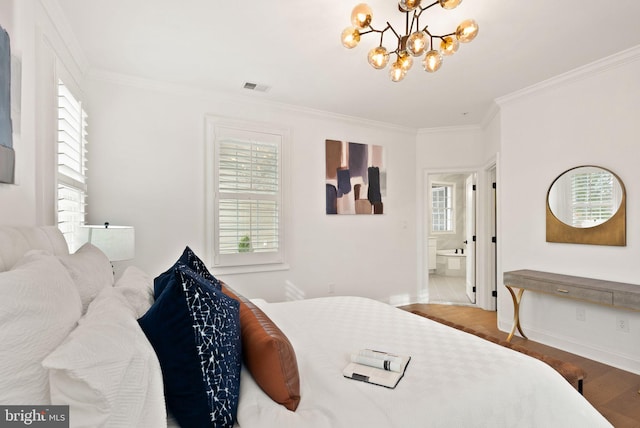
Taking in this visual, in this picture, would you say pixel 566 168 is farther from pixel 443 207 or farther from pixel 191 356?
pixel 443 207

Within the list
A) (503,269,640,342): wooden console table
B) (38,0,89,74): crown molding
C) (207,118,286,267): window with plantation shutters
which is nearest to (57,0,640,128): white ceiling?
(38,0,89,74): crown molding

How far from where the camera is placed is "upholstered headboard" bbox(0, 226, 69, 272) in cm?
122

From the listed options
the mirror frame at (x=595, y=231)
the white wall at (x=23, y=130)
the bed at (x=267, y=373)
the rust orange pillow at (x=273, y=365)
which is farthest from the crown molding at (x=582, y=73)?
the white wall at (x=23, y=130)

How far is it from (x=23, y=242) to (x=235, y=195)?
95.7 inches

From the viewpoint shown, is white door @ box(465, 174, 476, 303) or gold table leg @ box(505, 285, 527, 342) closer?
gold table leg @ box(505, 285, 527, 342)

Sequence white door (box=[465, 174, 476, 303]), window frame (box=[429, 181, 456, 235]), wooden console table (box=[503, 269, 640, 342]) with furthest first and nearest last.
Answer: window frame (box=[429, 181, 456, 235]) < white door (box=[465, 174, 476, 303]) < wooden console table (box=[503, 269, 640, 342])

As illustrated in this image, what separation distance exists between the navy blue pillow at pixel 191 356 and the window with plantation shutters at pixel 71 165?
196cm

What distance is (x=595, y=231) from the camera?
3109 millimetres

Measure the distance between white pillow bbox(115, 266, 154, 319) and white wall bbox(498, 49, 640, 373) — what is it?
3.64 metres

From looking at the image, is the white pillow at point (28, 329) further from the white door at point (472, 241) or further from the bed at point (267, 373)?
the white door at point (472, 241)

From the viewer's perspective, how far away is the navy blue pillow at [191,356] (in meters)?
1.05

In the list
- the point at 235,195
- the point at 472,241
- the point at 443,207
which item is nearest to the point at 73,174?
the point at 235,195

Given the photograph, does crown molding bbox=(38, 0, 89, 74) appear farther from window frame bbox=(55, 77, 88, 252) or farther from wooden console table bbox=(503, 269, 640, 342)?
wooden console table bbox=(503, 269, 640, 342)

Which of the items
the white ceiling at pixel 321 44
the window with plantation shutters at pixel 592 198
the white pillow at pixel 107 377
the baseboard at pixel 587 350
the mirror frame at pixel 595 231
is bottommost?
the baseboard at pixel 587 350
